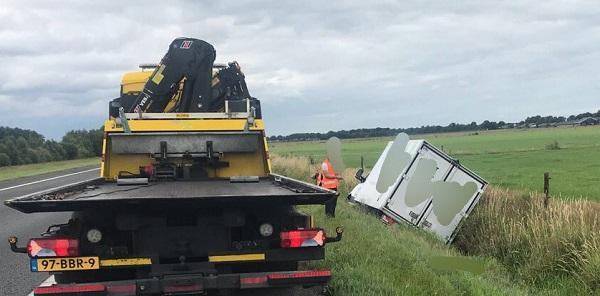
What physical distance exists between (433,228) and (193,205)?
967cm

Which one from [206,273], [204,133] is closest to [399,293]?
[206,273]

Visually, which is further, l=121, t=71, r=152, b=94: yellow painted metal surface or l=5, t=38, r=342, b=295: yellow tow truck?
l=121, t=71, r=152, b=94: yellow painted metal surface

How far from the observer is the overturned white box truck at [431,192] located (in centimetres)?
1355

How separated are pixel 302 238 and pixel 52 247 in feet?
6.71

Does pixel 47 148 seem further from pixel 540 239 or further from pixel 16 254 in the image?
pixel 540 239

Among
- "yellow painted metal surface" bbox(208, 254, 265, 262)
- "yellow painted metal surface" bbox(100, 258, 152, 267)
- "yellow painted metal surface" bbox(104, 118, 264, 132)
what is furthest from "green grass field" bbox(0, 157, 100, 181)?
"yellow painted metal surface" bbox(208, 254, 265, 262)

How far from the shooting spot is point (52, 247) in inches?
186

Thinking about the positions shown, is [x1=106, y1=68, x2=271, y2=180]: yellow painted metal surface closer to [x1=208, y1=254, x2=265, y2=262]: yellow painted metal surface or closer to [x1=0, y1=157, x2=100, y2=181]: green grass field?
[x1=208, y1=254, x2=265, y2=262]: yellow painted metal surface

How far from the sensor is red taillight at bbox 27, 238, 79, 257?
4.71 m

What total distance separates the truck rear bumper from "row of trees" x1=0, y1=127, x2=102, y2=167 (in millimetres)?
46697

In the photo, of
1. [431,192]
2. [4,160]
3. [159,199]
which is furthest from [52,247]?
[4,160]

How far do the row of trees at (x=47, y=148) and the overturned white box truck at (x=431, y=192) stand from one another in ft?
131

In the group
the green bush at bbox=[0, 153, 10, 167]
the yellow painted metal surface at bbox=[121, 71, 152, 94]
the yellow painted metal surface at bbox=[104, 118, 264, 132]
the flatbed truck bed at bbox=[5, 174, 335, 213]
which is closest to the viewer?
the flatbed truck bed at bbox=[5, 174, 335, 213]

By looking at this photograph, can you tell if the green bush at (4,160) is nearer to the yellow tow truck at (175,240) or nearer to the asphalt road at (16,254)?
the asphalt road at (16,254)
